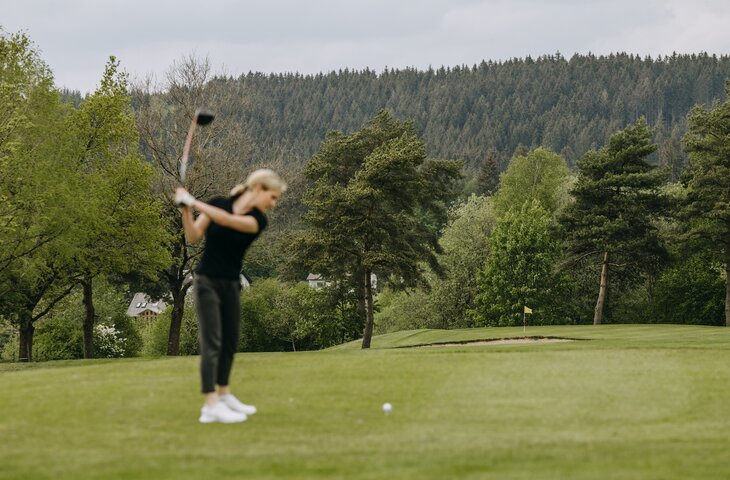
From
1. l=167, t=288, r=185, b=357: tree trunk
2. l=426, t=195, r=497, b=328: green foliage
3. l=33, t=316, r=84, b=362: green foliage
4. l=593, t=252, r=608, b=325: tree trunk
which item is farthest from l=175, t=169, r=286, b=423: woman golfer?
l=426, t=195, r=497, b=328: green foliage

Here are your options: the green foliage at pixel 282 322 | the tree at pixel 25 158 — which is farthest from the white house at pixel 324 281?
the tree at pixel 25 158

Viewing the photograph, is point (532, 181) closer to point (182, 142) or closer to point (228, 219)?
point (182, 142)

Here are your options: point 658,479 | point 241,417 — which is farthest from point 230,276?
point 658,479

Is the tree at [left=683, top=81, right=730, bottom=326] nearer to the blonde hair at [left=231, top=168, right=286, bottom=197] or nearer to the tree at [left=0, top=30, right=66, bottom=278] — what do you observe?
the tree at [left=0, top=30, right=66, bottom=278]

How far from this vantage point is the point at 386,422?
9.24 m

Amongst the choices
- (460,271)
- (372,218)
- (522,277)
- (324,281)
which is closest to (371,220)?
(372,218)

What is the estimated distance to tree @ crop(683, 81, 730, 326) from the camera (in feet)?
176

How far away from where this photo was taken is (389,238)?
144 ft

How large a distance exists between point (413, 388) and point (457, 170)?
4266cm

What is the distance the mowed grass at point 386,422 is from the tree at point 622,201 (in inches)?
1706

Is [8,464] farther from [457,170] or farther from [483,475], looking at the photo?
[457,170]

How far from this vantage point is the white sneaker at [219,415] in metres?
9.16

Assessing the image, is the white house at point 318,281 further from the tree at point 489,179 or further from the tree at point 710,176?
the tree at point 489,179

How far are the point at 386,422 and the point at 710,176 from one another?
49.4 m
